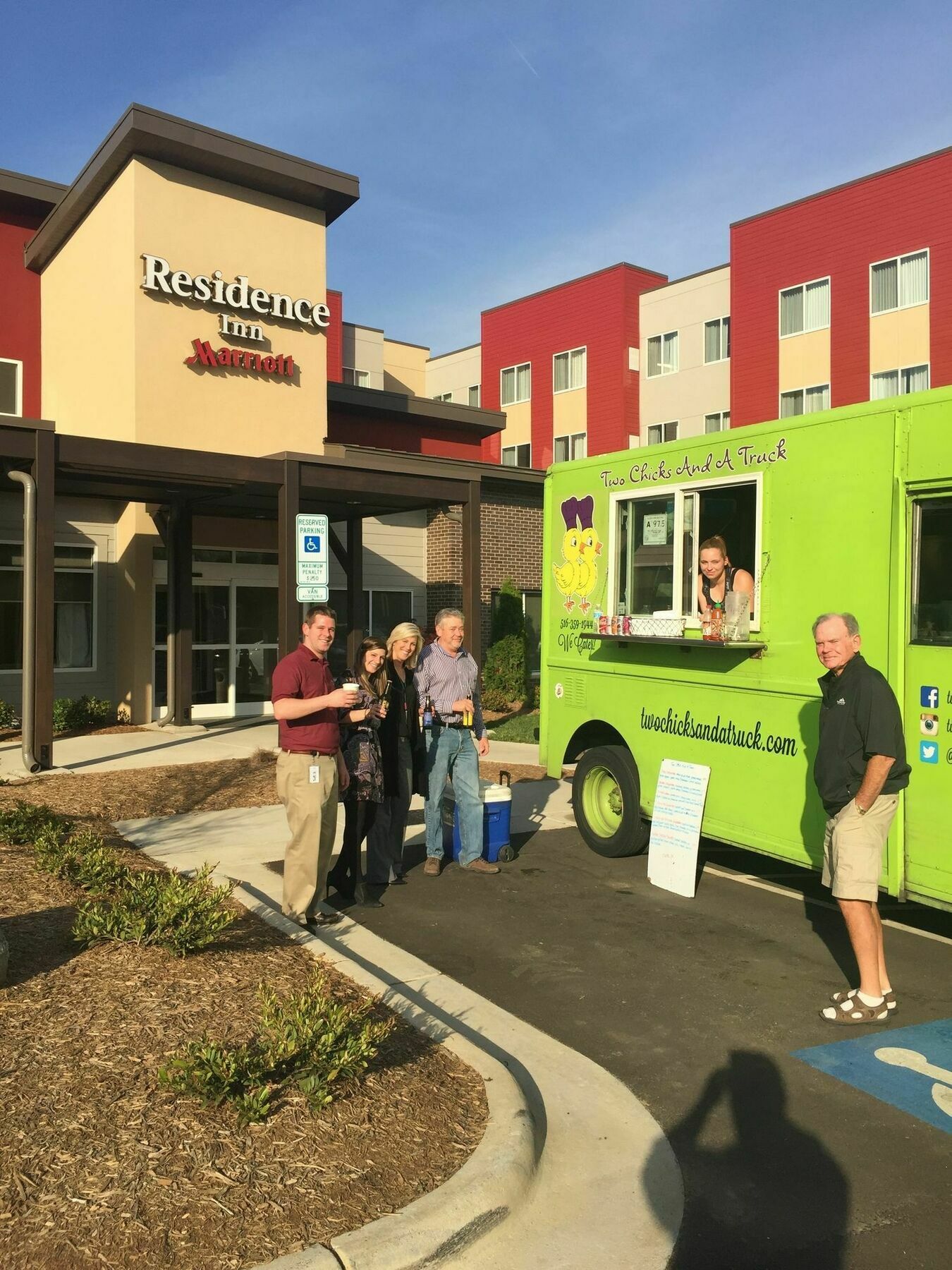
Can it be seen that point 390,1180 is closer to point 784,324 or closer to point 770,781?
point 770,781

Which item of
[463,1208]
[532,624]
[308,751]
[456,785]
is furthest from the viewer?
[532,624]

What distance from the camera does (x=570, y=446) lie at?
36.0 metres

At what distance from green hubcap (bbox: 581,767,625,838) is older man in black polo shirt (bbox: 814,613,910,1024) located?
340 cm

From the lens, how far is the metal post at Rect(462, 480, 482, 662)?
1599 centimetres

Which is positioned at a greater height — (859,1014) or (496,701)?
(496,701)

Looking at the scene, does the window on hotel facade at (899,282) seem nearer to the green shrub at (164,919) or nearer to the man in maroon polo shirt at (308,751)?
the man in maroon polo shirt at (308,751)

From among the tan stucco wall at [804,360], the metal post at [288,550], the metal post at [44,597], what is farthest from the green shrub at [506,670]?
the tan stucco wall at [804,360]

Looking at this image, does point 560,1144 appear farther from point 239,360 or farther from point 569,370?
point 569,370

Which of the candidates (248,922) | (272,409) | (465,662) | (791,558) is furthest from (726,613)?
(272,409)

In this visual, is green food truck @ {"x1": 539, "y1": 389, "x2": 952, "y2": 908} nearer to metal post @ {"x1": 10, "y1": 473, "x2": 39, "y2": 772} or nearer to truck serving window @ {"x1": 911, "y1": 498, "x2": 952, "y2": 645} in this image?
truck serving window @ {"x1": 911, "y1": 498, "x2": 952, "y2": 645}

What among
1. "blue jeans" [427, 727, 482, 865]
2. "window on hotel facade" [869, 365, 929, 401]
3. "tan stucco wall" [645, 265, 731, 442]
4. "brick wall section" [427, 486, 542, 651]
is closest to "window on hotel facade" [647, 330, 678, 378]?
"tan stucco wall" [645, 265, 731, 442]

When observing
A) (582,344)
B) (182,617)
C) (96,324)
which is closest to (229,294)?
(96,324)

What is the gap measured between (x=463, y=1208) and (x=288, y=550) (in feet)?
40.4

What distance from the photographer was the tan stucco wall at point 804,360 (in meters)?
27.9
